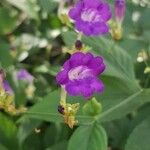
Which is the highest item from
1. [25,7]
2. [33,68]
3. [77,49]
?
[77,49]

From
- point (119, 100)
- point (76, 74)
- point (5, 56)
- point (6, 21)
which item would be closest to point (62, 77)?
point (76, 74)

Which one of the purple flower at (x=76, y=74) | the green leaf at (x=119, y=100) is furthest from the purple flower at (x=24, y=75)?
the purple flower at (x=76, y=74)

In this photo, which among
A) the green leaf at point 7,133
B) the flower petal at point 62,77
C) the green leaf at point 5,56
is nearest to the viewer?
the flower petal at point 62,77

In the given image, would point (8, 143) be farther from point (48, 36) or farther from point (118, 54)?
A: point (48, 36)

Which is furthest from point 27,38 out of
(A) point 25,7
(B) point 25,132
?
(B) point 25,132

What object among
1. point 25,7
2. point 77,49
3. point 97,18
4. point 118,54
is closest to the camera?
point 77,49

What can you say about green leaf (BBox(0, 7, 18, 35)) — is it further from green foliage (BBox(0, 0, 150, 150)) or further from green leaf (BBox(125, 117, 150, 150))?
green leaf (BBox(125, 117, 150, 150))

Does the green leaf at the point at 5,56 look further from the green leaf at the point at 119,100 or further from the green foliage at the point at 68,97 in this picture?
the green leaf at the point at 119,100
